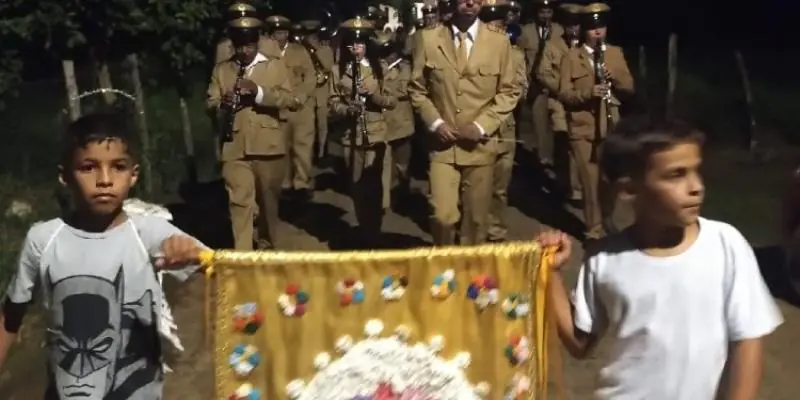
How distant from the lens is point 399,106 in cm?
1003

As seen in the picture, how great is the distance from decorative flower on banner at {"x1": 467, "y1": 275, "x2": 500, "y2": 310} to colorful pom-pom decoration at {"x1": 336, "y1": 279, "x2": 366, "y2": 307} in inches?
14.1

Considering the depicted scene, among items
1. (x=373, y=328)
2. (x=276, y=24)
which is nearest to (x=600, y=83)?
(x=276, y=24)

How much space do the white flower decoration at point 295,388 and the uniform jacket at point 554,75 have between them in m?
6.05

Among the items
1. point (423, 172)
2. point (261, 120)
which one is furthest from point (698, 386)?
point (423, 172)

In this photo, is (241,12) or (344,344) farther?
(241,12)

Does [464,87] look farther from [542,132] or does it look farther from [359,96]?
[542,132]

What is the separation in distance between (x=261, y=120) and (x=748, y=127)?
8.92 metres

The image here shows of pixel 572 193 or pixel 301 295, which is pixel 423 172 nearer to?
pixel 572 193

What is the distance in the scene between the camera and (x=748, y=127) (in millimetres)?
14953

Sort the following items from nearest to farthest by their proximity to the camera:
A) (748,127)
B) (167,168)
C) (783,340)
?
(783,340) < (167,168) < (748,127)

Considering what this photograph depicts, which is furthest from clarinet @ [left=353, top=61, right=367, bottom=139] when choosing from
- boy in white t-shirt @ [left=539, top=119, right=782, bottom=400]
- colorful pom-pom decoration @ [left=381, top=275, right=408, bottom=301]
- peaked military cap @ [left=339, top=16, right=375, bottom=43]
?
boy in white t-shirt @ [left=539, top=119, right=782, bottom=400]

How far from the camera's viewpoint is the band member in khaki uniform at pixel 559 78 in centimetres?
951

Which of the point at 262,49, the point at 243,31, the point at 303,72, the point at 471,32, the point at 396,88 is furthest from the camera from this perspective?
the point at 303,72

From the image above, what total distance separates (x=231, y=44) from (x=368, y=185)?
190 cm
